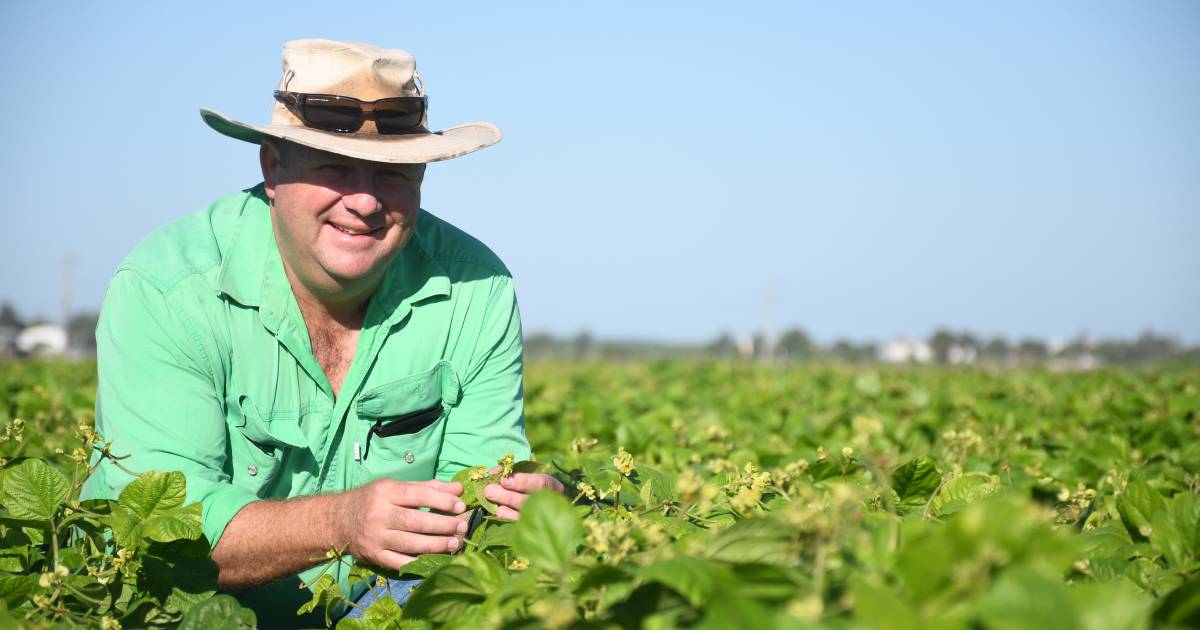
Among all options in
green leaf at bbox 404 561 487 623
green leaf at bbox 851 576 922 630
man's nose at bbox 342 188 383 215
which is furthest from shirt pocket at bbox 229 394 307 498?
green leaf at bbox 851 576 922 630

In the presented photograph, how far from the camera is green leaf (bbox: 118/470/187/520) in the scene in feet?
7.09

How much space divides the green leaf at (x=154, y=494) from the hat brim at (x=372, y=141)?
1036mm

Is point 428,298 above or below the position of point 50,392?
above

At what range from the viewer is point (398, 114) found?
10.6 feet

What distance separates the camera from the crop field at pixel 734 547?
115 centimetres

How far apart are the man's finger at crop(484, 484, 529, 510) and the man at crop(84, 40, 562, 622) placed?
22 centimetres

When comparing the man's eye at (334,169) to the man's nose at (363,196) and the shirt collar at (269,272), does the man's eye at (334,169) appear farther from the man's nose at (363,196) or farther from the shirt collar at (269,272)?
the shirt collar at (269,272)

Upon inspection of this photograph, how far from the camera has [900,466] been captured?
2.36m

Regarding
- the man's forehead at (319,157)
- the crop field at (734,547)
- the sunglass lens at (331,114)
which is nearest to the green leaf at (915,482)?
the crop field at (734,547)

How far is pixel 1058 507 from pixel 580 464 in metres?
1.23

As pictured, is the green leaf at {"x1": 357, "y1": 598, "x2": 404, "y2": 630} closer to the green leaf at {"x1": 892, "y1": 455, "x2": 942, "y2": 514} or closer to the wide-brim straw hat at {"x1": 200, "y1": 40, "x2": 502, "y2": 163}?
the green leaf at {"x1": 892, "y1": 455, "x2": 942, "y2": 514}

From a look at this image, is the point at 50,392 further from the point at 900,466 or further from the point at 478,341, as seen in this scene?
the point at 900,466

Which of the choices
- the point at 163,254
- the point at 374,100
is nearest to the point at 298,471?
the point at 163,254

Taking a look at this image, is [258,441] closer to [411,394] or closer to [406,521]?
[411,394]
